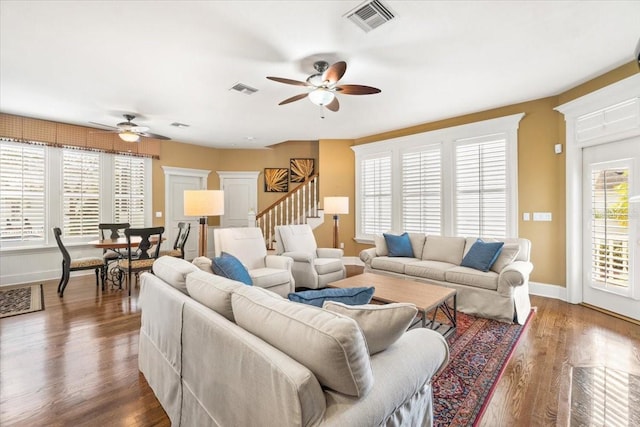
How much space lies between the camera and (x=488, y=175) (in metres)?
4.66

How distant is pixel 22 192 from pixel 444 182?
23.5 feet

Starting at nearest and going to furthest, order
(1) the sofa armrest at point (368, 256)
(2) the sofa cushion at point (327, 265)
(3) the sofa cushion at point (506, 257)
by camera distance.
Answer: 1. (3) the sofa cushion at point (506, 257)
2. (2) the sofa cushion at point (327, 265)
3. (1) the sofa armrest at point (368, 256)

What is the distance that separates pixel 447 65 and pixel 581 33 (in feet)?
3.59

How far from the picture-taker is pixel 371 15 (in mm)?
2320

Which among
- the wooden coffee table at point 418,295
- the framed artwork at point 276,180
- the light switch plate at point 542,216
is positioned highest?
the framed artwork at point 276,180

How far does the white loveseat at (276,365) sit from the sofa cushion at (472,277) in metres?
2.29

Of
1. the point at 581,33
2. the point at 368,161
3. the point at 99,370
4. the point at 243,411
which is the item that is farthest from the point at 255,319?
the point at 368,161

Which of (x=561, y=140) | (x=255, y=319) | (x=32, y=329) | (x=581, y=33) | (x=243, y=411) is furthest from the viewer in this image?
(x=561, y=140)

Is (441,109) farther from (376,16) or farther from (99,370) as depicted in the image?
(99,370)

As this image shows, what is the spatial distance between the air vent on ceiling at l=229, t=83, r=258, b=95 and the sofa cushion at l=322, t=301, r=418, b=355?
336 cm

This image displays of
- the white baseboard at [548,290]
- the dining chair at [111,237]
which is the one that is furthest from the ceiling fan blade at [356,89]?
the dining chair at [111,237]

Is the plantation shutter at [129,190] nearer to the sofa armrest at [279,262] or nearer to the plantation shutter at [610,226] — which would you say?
the sofa armrest at [279,262]

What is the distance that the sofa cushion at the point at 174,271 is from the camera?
1.91 m

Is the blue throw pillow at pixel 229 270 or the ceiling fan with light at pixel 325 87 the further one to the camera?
the ceiling fan with light at pixel 325 87
